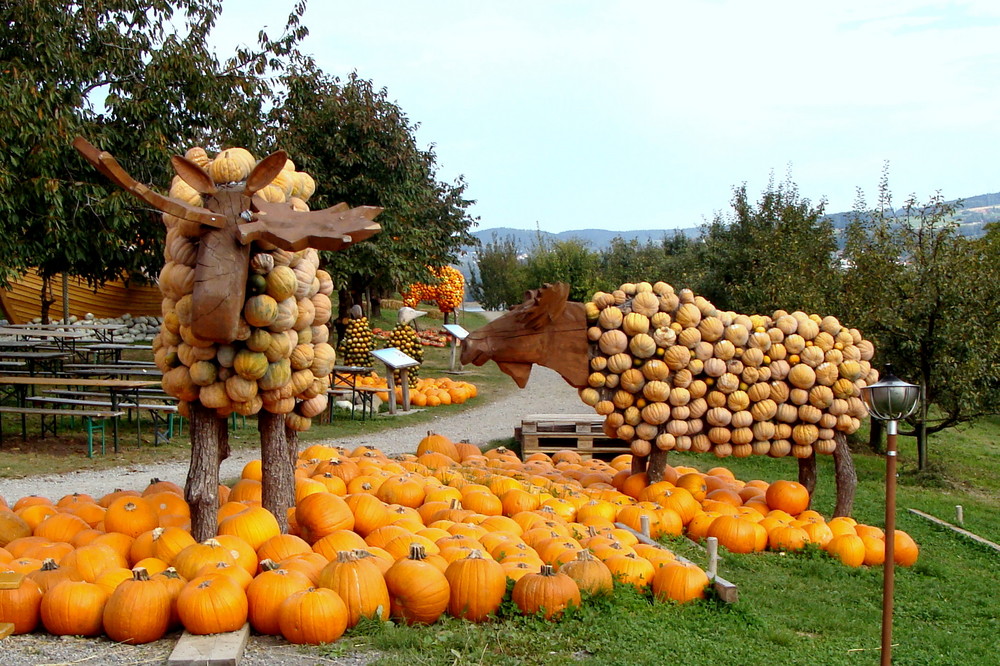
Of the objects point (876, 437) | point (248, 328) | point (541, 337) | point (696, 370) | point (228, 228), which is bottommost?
point (876, 437)

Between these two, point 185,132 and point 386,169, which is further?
point 386,169

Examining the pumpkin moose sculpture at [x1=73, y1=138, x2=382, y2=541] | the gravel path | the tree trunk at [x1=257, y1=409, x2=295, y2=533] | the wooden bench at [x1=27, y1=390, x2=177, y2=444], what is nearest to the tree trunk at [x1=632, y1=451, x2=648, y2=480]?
the pumpkin moose sculpture at [x1=73, y1=138, x2=382, y2=541]

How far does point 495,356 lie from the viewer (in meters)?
9.12

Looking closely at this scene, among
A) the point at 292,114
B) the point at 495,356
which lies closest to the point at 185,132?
the point at 292,114

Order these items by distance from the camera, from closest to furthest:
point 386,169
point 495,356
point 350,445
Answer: point 495,356, point 350,445, point 386,169

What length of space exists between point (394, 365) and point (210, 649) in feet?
39.0

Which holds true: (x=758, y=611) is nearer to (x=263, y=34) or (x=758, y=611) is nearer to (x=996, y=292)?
(x=996, y=292)

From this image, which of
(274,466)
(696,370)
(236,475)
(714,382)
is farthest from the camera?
(236,475)

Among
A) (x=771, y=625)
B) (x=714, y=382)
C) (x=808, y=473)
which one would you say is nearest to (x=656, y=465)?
(x=714, y=382)

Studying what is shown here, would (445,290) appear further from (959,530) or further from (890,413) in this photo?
(890,413)

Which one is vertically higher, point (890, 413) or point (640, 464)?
point (890, 413)

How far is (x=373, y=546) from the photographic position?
21.5 ft

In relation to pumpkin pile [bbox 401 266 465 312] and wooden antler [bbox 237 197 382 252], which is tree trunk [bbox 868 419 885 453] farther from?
pumpkin pile [bbox 401 266 465 312]

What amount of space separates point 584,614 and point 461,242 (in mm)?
31794
